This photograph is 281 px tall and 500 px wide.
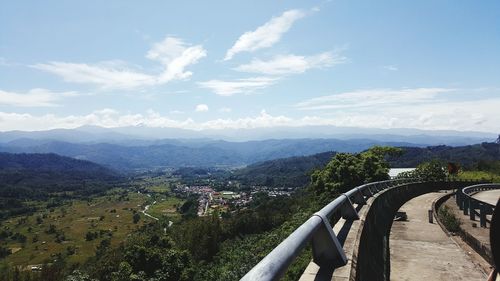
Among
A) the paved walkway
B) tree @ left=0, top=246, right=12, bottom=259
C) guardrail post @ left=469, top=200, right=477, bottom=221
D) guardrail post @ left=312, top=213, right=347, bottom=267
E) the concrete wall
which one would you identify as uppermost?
guardrail post @ left=312, top=213, right=347, bottom=267

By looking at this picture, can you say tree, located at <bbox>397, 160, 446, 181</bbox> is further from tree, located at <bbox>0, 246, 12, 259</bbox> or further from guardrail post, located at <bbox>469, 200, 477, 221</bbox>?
tree, located at <bbox>0, 246, 12, 259</bbox>

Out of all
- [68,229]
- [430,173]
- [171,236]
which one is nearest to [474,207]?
[430,173]

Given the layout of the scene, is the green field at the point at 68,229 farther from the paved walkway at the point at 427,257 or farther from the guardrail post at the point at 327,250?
the guardrail post at the point at 327,250

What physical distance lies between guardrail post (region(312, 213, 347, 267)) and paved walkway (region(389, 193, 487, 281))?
3.87 metres

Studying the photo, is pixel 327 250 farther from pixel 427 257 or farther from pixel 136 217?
pixel 136 217

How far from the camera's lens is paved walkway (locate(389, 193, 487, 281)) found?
7646 millimetres

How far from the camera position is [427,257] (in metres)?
9.05

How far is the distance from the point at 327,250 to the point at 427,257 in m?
5.90

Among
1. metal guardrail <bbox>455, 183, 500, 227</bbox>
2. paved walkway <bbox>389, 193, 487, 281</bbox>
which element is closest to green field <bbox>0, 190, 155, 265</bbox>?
metal guardrail <bbox>455, 183, 500, 227</bbox>

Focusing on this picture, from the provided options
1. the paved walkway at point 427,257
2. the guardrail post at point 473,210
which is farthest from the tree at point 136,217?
the paved walkway at point 427,257

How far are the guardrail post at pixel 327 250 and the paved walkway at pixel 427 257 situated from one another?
3873 millimetres

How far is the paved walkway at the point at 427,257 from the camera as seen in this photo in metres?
7.65

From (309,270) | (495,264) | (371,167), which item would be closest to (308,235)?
(309,270)

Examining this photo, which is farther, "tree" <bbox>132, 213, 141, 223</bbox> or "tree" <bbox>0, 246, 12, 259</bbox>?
"tree" <bbox>132, 213, 141, 223</bbox>
